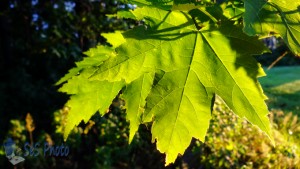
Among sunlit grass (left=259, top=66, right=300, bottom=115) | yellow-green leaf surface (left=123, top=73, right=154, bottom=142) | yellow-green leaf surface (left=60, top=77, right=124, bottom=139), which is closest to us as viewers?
yellow-green leaf surface (left=123, top=73, right=154, bottom=142)

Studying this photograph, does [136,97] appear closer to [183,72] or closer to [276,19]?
[183,72]

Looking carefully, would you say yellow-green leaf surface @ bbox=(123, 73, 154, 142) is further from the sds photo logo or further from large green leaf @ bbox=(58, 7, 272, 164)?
the sds photo logo

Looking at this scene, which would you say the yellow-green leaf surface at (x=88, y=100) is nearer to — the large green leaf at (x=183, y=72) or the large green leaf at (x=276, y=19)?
the large green leaf at (x=183, y=72)

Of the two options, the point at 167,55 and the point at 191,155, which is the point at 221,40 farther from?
the point at 191,155

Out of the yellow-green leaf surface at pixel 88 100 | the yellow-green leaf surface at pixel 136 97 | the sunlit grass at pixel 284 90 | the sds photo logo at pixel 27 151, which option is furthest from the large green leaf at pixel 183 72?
the sunlit grass at pixel 284 90

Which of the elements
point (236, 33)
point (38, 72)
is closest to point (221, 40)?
point (236, 33)

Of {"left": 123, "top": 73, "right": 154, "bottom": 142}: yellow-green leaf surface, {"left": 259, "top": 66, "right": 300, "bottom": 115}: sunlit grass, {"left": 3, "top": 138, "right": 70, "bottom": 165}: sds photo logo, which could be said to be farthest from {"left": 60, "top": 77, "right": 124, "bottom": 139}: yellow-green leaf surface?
{"left": 259, "top": 66, "right": 300, "bottom": 115}: sunlit grass
